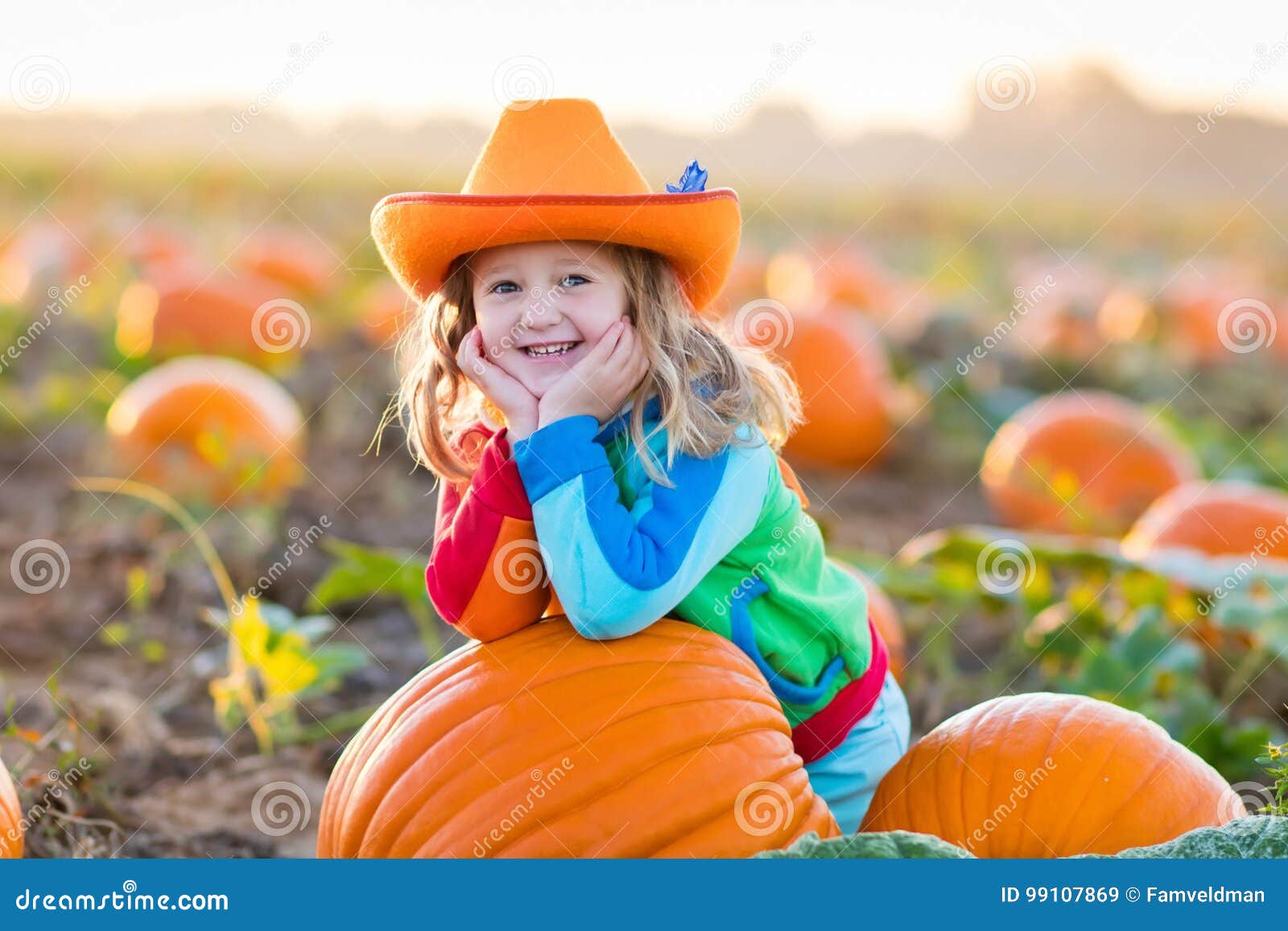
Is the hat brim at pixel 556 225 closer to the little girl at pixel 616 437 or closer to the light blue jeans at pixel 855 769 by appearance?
the little girl at pixel 616 437

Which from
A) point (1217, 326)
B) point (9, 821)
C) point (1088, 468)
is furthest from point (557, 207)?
point (1217, 326)

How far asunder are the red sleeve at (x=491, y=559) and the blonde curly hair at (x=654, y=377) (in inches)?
9.9

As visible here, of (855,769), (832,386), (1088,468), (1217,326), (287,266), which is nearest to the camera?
(855,769)

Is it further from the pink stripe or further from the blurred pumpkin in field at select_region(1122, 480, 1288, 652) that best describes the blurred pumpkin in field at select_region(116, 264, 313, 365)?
the pink stripe

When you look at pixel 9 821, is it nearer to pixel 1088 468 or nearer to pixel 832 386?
pixel 1088 468

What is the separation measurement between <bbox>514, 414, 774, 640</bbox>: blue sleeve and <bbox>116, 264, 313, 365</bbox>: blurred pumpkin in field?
4770mm

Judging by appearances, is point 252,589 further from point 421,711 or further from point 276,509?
point 421,711

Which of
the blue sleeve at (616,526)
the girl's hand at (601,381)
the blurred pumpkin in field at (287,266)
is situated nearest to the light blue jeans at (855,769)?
the blue sleeve at (616,526)

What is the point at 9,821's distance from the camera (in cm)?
251

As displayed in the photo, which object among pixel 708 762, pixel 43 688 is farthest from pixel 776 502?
pixel 43 688

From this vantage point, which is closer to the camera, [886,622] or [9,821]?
[9,821]

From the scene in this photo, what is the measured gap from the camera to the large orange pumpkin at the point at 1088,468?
5.55 metres

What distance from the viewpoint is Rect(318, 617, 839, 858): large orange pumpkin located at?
233cm

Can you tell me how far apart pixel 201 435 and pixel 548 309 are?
307 cm
